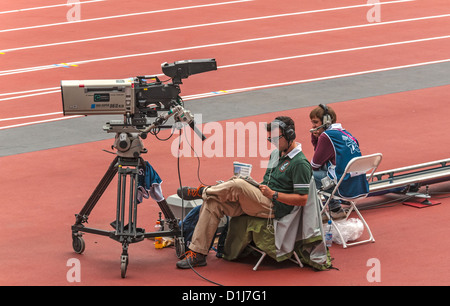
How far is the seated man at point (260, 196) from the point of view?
780 centimetres

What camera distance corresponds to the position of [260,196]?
7891mm

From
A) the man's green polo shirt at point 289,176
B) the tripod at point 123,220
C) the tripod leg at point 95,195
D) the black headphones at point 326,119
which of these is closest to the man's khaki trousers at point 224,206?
the man's green polo shirt at point 289,176

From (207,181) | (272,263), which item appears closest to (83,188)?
(207,181)

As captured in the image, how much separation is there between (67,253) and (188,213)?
127 centimetres

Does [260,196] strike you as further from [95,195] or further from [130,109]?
[95,195]

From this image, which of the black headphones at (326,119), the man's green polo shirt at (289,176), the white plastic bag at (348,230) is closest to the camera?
the man's green polo shirt at (289,176)

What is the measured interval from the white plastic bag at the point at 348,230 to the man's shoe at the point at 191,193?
4.88 ft

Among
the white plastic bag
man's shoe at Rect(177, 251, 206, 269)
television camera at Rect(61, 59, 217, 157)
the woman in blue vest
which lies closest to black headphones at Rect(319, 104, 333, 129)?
the woman in blue vest

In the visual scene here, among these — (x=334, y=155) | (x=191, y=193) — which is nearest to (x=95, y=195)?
(x=191, y=193)

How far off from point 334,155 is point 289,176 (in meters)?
1.07

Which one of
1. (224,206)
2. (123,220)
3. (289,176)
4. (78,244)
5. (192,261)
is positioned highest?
(289,176)

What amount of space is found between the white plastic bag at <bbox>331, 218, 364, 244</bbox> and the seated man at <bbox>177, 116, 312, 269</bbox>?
96 centimetres

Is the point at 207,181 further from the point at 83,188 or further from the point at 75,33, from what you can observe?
the point at 75,33

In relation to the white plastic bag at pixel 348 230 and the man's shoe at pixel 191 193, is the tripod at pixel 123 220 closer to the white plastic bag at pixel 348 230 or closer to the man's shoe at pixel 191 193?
the man's shoe at pixel 191 193
